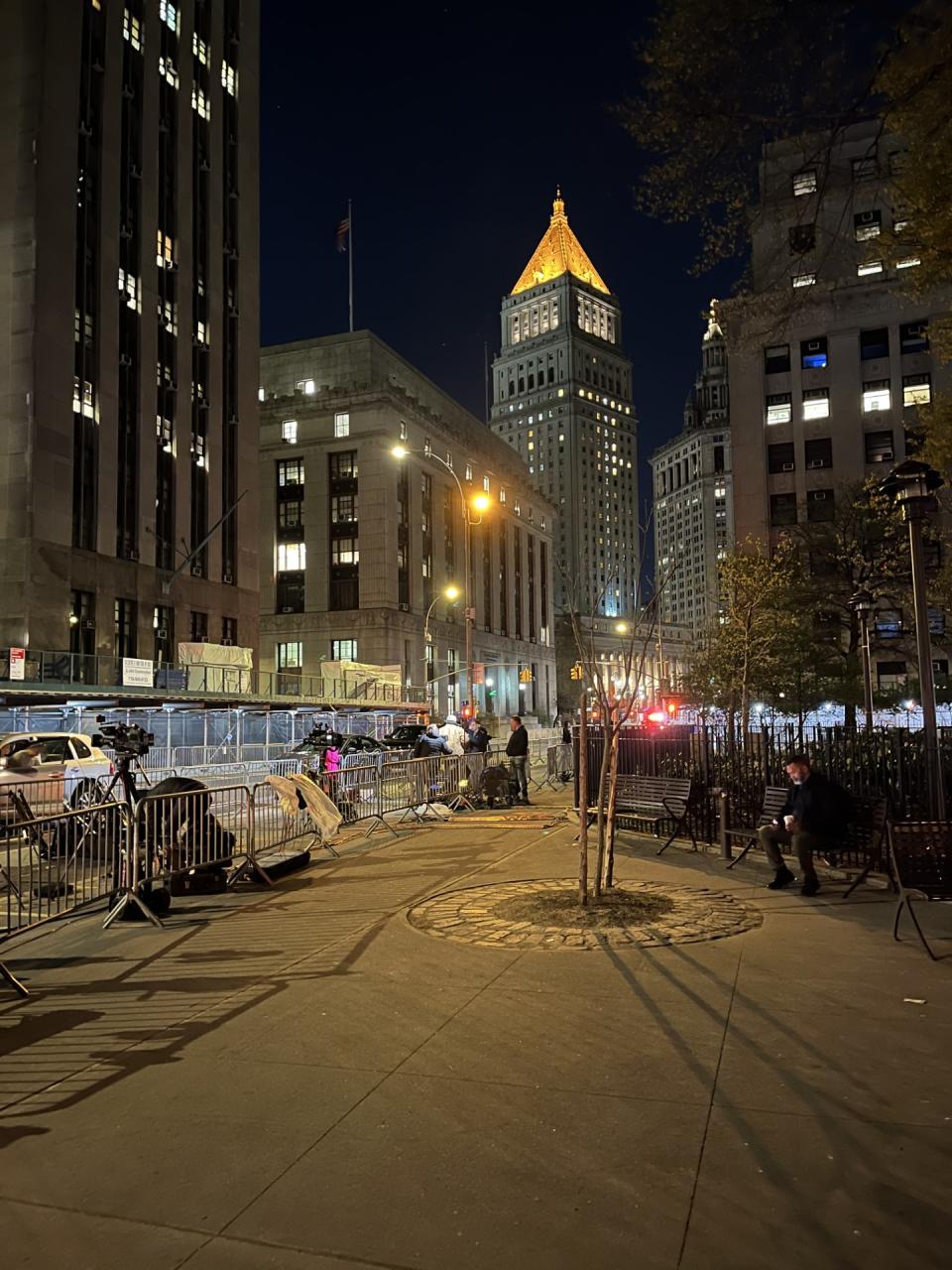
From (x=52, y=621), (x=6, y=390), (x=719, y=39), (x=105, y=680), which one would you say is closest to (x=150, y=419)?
(x=6, y=390)

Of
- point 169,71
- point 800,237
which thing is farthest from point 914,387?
point 800,237

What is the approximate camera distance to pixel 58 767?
19.6 m

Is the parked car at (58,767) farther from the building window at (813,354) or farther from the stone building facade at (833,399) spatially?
the building window at (813,354)

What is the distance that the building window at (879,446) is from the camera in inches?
2510

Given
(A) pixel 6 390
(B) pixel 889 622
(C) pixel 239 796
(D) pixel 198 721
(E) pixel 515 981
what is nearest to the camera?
(E) pixel 515 981

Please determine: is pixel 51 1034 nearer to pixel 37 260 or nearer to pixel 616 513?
pixel 37 260

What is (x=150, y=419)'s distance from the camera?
52.1 m

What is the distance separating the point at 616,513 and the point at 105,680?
466ft

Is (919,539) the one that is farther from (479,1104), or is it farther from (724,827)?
(479,1104)

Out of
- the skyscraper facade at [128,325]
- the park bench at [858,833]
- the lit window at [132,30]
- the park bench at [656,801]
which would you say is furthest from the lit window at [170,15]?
the park bench at [858,833]

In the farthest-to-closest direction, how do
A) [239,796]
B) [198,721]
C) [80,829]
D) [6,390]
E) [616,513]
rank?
[616,513]
[6,390]
[198,721]
[239,796]
[80,829]

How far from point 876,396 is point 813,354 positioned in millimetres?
5339

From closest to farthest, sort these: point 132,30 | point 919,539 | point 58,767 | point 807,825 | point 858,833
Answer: point 807,825 < point 858,833 < point 919,539 < point 58,767 < point 132,30

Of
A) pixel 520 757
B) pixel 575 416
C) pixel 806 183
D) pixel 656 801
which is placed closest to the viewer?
pixel 656 801
